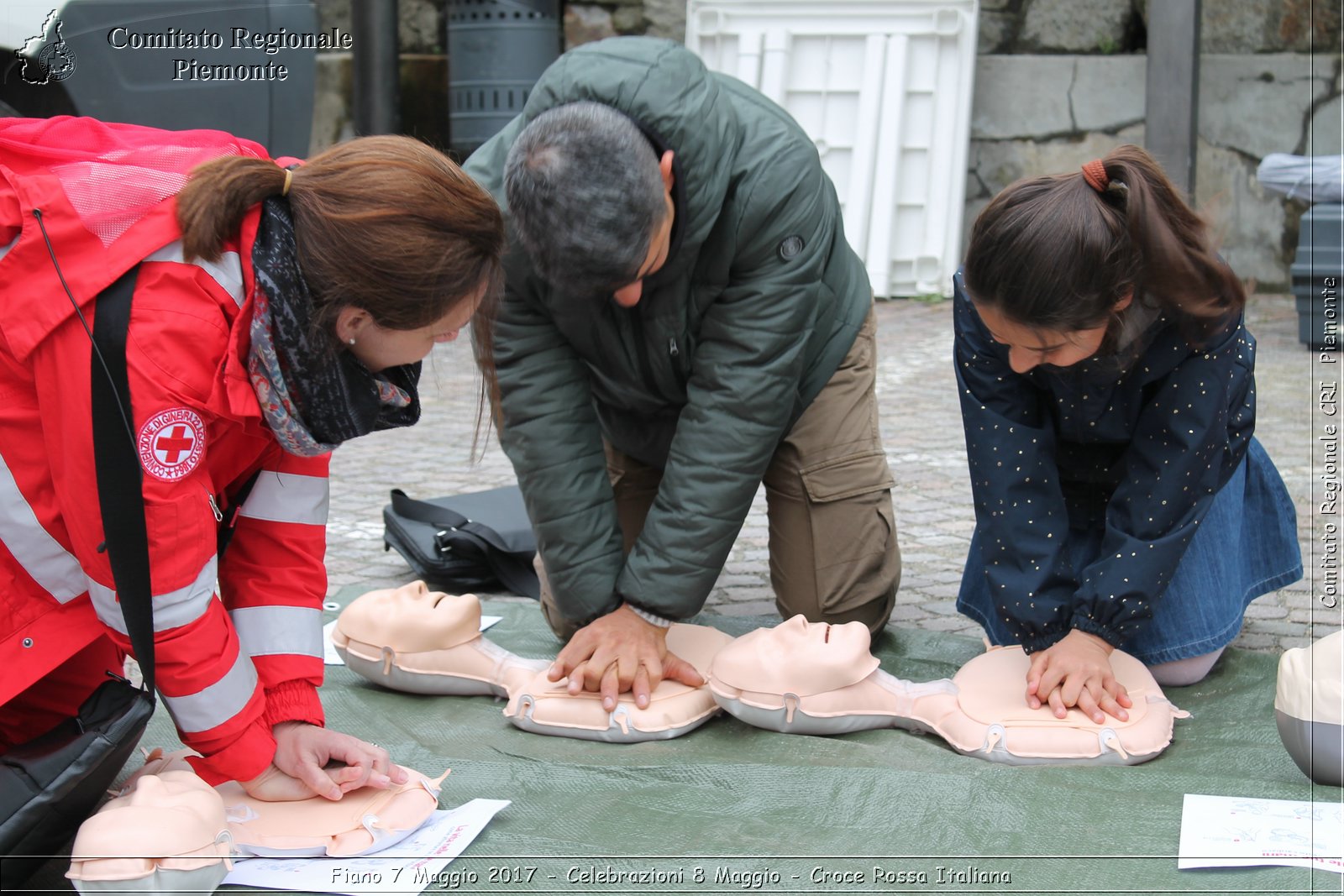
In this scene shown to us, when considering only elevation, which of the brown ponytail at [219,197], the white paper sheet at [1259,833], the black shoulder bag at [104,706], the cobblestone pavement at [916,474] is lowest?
the cobblestone pavement at [916,474]

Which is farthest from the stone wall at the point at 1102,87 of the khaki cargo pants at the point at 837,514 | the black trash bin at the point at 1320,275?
the khaki cargo pants at the point at 837,514

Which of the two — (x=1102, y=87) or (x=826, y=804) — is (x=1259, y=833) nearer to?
(x=826, y=804)

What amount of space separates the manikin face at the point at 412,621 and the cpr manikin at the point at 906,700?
1.55ft

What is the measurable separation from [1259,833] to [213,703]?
1295mm

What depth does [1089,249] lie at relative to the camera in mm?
1741

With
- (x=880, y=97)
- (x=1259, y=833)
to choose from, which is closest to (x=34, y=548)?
(x=1259, y=833)

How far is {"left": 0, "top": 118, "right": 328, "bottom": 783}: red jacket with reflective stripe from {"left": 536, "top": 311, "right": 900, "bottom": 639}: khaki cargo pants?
3.38 feet

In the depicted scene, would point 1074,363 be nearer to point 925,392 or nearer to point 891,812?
point 891,812

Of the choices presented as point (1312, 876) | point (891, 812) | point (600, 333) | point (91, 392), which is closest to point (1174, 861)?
point (1312, 876)

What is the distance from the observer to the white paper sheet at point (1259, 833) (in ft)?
5.16

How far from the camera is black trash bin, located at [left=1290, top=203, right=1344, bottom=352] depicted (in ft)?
17.0

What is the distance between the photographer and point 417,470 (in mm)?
4094

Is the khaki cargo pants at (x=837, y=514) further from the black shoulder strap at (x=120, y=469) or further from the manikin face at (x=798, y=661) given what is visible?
the black shoulder strap at (x=120, y=469)

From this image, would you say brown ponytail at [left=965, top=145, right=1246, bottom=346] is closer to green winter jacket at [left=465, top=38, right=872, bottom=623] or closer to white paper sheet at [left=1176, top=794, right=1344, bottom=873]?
green winter jacket at [left=465, top=38, right=872, bottom=623]
